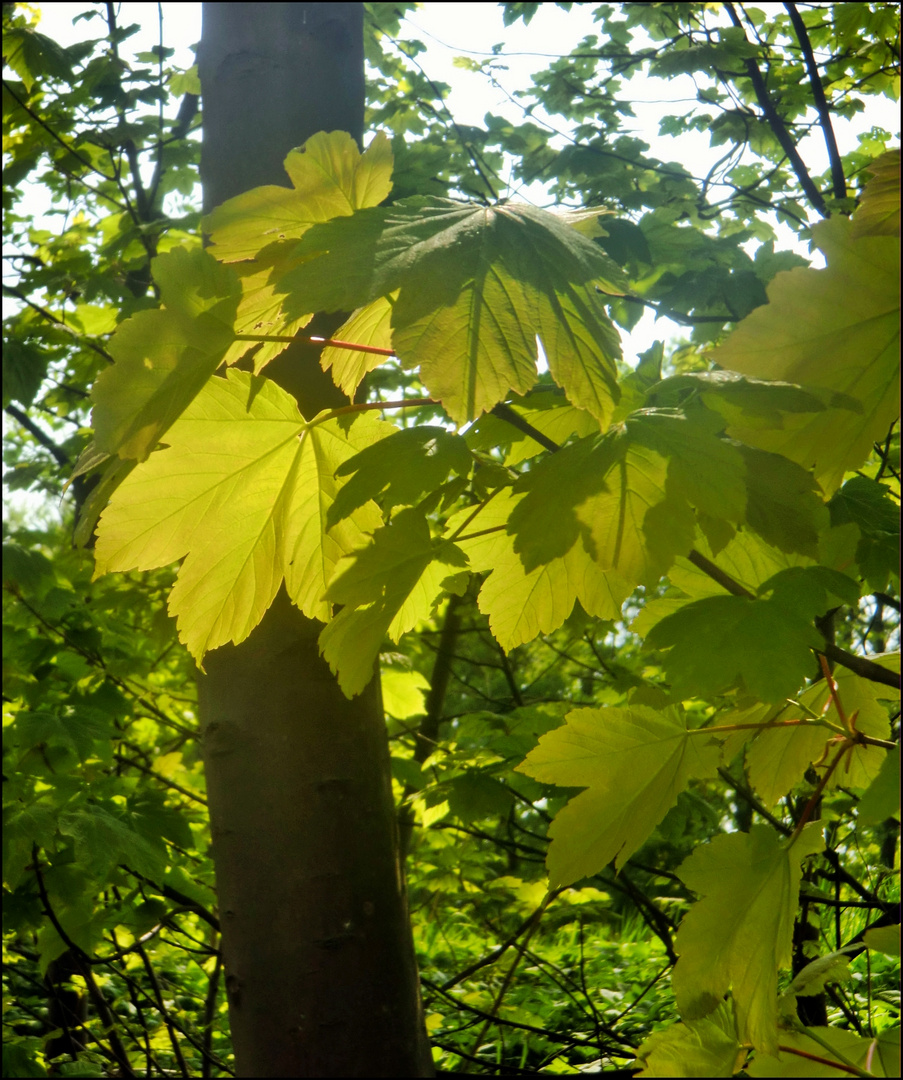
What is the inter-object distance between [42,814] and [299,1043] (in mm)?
815

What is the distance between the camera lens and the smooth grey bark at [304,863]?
3.42ft

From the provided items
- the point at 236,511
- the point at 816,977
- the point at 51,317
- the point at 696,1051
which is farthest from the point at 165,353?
the point at 51,317

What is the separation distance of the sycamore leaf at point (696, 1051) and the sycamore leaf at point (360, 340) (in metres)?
0.64

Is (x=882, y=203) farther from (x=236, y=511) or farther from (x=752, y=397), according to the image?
(x=236, y=511)

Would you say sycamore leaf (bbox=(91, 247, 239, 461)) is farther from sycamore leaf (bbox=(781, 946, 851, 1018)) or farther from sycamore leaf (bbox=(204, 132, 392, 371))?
sycamore leaf (bbox=(781, 946, 851, 1018))

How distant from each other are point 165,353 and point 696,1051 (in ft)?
2.41

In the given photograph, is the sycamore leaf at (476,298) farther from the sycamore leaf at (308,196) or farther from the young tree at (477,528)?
the sycamore leaf at (308,196)

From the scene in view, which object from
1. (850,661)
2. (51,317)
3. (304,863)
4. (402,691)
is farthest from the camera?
(51,317)

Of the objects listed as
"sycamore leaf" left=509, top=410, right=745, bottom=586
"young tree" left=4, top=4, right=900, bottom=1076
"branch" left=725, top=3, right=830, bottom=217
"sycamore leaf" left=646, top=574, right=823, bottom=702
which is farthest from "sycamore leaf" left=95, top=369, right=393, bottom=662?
"branch" left=725, top=3, right=830, bottom=217

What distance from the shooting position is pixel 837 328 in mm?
602

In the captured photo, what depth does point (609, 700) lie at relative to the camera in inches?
106

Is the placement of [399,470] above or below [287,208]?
below

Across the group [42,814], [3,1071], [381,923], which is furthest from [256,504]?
[3,1071]

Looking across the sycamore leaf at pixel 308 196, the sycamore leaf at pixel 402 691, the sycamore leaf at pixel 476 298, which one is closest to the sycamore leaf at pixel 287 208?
the sycamore leaf at pixel 308 196
